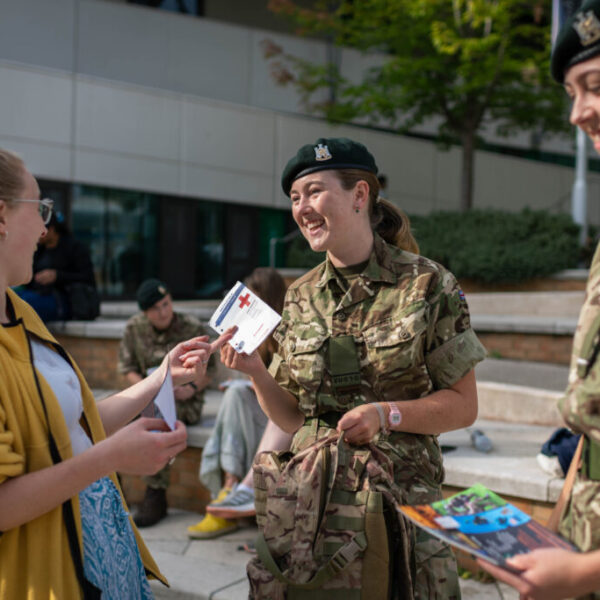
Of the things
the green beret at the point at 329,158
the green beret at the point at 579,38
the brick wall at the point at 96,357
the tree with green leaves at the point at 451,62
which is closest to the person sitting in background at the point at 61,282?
the brick wall at the point at 96,357

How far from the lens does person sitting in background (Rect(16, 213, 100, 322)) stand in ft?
27.4

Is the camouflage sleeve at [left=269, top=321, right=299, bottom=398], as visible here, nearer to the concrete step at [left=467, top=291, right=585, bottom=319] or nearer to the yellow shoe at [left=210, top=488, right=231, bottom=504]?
the yellow shoe at [left=210, top=488, right=231, bottom=504]

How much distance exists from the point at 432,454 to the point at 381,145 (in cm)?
1791

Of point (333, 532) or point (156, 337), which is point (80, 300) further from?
point (333, 532)

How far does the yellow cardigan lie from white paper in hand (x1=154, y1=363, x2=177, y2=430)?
275 millimetres

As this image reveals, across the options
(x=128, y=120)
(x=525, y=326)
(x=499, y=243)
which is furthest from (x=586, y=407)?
(x=128, y=120)

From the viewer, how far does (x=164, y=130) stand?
16828mm

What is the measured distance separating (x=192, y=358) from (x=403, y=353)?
2.39 ft

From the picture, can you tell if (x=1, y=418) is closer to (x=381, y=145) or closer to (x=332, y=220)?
(x=332, y=220)

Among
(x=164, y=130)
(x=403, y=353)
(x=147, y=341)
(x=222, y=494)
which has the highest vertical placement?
(x=164, y=130)

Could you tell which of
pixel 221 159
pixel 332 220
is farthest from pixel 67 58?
pixel 332 220

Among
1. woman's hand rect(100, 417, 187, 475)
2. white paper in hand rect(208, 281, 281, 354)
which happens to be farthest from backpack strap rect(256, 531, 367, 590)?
white paper in hand rect(208, 281, 281, 354)

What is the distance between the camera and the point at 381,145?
19719 millimetres

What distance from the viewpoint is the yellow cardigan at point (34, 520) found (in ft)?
6.13
